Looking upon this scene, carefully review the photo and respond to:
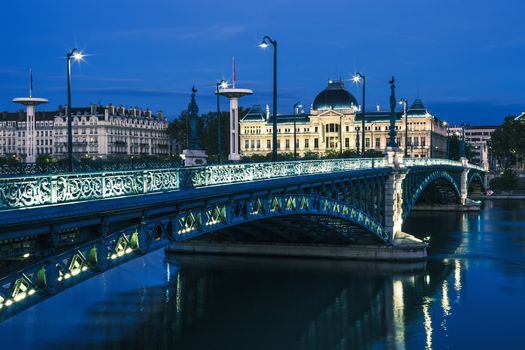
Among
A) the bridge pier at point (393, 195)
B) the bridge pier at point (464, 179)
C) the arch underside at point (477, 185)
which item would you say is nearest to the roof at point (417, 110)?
the arch underside at point (477, 185)

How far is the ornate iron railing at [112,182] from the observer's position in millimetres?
15266

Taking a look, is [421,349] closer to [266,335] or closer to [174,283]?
[266,335]

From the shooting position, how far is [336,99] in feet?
646

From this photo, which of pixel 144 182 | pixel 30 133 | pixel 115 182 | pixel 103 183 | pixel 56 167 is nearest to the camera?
pixel 103 183

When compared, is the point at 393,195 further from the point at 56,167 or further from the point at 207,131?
the point at 207,131

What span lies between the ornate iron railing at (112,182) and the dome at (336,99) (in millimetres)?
165314

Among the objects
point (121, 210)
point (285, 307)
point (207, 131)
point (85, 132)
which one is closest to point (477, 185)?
point (207, 131)

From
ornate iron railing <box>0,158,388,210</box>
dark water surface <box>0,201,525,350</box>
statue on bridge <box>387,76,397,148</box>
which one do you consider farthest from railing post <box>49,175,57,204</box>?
statue on bridge <box>387,76,397,148</box>

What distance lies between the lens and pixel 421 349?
30656 mm

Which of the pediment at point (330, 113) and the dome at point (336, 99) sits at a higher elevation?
the dome at point (336, 99)

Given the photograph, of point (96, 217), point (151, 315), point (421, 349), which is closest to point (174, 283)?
point (151, 315)

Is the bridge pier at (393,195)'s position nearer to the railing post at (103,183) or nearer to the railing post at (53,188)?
the railing post at (103,183)

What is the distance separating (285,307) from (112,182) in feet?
67.7

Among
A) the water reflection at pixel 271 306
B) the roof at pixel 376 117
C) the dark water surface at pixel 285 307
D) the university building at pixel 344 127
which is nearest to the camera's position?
the dark water surface at pixel 285 307
